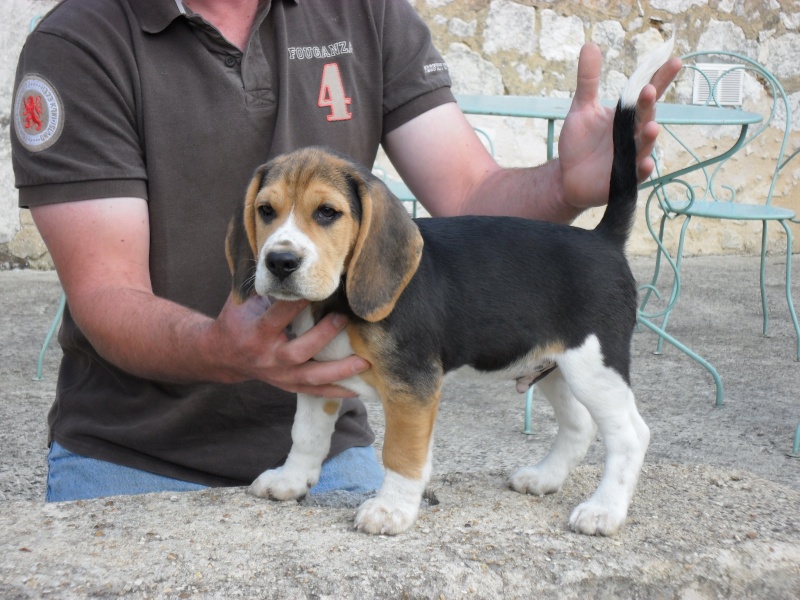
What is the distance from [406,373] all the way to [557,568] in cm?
51

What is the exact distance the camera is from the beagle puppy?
1985mm

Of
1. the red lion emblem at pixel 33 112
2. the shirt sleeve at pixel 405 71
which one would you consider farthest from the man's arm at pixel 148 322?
the shirt sleeve at pixel 405 71

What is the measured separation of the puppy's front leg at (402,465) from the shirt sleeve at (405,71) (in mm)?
1154

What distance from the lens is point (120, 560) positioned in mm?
1975

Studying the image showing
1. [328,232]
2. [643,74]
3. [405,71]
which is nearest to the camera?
[328,232]

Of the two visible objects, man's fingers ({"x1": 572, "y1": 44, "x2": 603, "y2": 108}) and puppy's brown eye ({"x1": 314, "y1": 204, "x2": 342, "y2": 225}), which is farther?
man's fingers ({"x1": 572, "y1": 44, "x2": 603, "y2": 108})

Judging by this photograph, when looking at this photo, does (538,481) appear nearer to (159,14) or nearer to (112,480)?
(112,480)

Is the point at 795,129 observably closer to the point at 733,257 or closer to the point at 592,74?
the point at 733,257

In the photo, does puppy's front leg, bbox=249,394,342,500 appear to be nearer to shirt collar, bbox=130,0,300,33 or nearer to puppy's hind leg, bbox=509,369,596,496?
puppy's hind leg, bbox=509,369,596,496

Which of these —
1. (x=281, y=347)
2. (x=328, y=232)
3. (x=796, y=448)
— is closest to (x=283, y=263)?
(x=328, y=232)

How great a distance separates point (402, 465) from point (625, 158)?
0.90 m

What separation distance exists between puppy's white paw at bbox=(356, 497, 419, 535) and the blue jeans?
20.2 inches

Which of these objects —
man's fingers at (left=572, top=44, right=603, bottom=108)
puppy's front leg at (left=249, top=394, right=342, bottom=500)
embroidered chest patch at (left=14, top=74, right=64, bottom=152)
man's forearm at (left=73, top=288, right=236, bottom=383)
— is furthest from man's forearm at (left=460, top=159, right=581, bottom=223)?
embroidered chest patch at (left=14, top=74, right=64, bottom=152)

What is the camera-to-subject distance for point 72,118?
2527 millimetres
